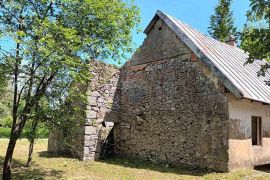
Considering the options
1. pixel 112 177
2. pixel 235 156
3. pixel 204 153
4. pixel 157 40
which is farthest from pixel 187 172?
pixel 157 40

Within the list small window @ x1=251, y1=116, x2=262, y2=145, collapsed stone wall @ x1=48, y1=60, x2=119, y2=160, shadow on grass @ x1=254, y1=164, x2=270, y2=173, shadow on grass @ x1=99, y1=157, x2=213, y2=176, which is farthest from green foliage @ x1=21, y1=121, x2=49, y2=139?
small window @ x1=251, y1=116, x2=262, y2=145

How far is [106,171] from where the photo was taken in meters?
10.9

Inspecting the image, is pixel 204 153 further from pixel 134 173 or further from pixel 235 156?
pixel 134 173

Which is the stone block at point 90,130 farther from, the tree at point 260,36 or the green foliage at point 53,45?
the tree at point 260,36

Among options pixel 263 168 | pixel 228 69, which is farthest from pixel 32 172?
pixel 263 168

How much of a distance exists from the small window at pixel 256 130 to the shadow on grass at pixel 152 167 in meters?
2.71

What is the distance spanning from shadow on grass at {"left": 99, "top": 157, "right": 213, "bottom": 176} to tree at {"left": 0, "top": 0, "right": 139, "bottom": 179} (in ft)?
16.1

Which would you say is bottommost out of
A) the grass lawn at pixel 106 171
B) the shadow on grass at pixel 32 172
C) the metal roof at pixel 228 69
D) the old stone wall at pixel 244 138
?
the shadow on grass at pixel 32 172

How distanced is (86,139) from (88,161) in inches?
36.6

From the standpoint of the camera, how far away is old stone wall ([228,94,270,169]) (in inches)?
415

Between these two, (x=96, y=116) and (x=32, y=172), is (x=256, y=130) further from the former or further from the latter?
(x=32, y=172)

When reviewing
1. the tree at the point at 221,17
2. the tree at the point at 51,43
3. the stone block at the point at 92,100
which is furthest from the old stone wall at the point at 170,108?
the tree at the point at 221,17

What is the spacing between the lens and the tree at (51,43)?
288 inches

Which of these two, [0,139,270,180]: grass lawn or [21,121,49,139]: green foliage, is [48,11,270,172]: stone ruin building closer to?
[0,139,270,180]: grass lawn
